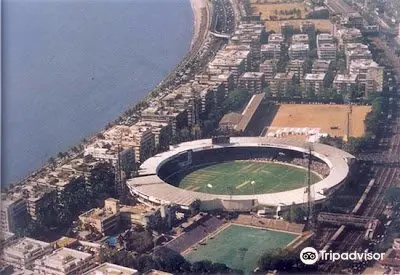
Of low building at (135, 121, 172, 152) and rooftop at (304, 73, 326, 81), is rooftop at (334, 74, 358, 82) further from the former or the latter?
low building at (135, 121, 172, 152)

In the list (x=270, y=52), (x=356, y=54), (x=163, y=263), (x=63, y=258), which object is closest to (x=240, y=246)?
(x=163, y=263)

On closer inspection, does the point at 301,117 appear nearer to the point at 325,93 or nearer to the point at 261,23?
the point at 325,93

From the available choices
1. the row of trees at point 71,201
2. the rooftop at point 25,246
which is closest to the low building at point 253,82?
the row of trees at point 71,201

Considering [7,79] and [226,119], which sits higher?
[7,79]

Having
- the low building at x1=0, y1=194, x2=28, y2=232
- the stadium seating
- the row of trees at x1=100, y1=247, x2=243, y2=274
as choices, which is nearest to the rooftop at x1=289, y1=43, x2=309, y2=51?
the stadium seating

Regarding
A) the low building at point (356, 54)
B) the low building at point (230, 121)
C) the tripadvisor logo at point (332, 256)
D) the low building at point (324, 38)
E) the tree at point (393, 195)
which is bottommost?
the tree at point (393, 195)

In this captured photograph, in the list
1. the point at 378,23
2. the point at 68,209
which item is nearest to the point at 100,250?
the point at 68,209

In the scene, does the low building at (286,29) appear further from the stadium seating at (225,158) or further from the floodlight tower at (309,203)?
Result: the floodlight tower at (309,203)
